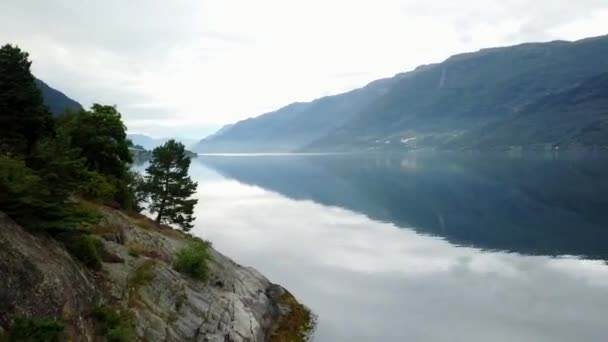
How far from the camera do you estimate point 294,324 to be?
4344cm

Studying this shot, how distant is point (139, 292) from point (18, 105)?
21.8m

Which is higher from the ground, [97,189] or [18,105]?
[18,105]

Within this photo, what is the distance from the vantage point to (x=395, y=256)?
2852 inches

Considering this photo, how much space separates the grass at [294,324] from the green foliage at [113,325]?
17974 mm

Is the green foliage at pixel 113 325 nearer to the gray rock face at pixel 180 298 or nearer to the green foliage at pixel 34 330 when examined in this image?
the gray rock face at pixel 180 298

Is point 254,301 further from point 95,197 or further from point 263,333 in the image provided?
point 95,197

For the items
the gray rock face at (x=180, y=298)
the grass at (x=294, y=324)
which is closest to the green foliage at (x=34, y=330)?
the gray rock face at (x=180, y=298)

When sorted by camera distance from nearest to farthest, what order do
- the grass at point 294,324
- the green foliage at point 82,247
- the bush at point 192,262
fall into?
1. the green foliage at point 82,247
2. the bush at point 192,262
3. the grass at point 294,324

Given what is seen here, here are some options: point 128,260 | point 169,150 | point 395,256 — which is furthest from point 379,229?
point 128,260

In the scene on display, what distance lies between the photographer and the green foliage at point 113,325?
22.4 m

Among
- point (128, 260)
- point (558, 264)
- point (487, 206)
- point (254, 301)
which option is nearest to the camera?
point (128, 260)

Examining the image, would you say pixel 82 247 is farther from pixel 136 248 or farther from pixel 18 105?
pixel 18 105

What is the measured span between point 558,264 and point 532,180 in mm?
119879

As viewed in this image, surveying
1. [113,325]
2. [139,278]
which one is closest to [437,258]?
[139,278]
